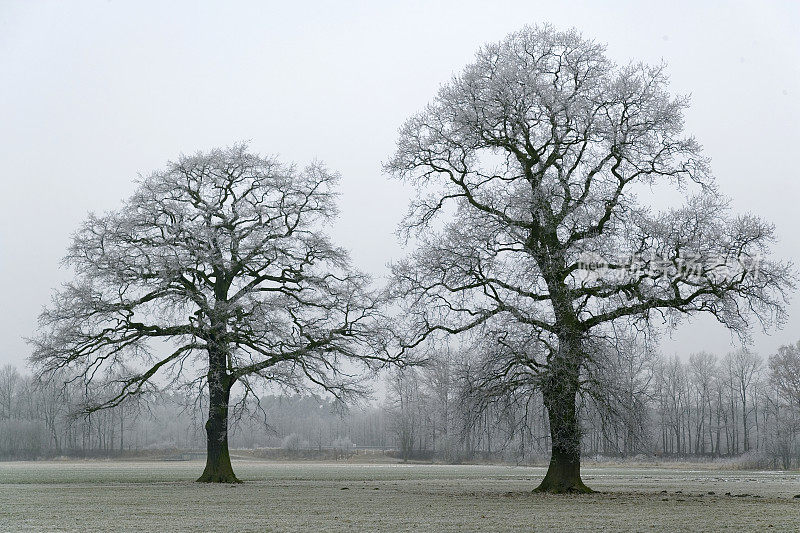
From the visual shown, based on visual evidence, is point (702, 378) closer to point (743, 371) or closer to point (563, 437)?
point (743, 371)

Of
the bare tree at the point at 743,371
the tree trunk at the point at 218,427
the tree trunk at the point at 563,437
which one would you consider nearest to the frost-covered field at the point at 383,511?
the tree trunk at the point at 563,437

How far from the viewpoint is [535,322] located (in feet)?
78.8

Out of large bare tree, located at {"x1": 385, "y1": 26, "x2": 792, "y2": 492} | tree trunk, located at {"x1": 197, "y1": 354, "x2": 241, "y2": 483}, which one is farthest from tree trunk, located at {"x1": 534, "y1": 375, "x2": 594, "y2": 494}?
tree trunk, located at {"x1": 197, "y1": 354, "x2": 241, "y2": 483}

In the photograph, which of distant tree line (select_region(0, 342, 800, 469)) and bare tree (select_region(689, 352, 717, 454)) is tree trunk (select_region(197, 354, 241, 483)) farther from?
bare tree (select_region(689, 352, 717, 454))

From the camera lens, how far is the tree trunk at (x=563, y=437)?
23.7 meters

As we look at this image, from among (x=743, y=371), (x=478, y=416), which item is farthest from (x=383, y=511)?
(x=743, y=371)

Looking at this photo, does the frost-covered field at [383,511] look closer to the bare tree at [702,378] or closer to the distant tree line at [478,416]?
the distant tree line at [478,416]

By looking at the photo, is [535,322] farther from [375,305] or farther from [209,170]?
[209,170]

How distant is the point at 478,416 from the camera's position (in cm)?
2459

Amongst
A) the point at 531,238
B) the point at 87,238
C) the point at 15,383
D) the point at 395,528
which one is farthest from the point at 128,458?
the point at 395,528

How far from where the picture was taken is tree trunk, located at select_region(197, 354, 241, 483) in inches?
1268

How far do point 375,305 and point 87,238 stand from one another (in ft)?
39.7

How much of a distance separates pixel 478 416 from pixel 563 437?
274 centimetres

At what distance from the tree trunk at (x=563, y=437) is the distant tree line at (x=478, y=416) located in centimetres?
40
